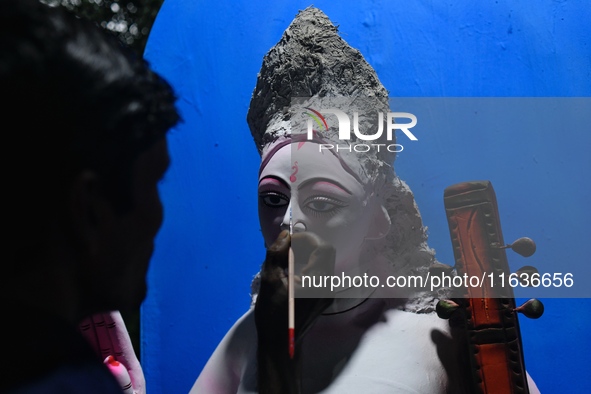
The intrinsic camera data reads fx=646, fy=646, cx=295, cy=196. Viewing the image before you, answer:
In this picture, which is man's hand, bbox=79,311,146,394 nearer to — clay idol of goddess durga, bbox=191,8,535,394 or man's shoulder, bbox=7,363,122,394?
clay idol of goddess durga, bbox=191,8,535,394

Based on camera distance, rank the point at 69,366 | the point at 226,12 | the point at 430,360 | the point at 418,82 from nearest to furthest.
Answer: the point at 69,366, the point at 430,360, the point at 418,82, the point at 226,12

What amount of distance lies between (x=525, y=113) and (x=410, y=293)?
17.4 inches

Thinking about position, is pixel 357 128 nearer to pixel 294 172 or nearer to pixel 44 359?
pixel 294 172

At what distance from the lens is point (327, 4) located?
146cm

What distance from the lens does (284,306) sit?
1.21 m

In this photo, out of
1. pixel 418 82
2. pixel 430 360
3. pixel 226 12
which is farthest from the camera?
pixel 226 12

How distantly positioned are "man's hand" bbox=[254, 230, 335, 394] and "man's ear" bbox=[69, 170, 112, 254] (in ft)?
1.61

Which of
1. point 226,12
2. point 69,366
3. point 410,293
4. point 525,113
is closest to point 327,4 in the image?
point 226,12

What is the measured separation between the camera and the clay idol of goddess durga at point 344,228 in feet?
4.11

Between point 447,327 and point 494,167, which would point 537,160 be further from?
point 447,327

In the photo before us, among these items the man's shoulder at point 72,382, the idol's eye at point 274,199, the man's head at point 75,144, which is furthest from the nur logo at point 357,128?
the man's shoulder at point 72,382

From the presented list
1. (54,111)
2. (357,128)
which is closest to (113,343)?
(357,128)

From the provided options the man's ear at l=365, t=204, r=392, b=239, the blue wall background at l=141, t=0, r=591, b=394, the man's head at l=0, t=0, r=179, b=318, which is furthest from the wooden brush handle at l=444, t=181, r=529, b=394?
the man's head at l=0, t=0, r=179, b=318

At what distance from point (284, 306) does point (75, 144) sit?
584mm
